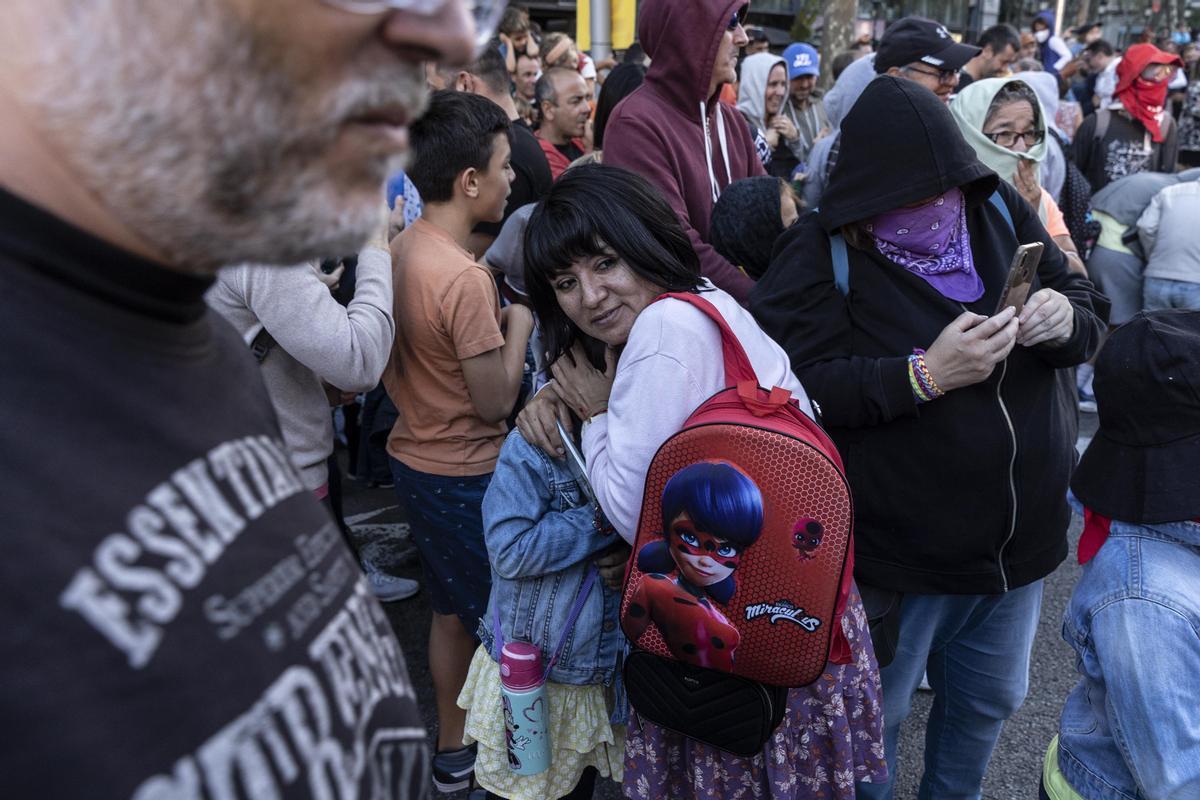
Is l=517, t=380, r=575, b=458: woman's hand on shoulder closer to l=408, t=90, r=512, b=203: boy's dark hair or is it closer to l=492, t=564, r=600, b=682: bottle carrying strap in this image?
l=492, t=564, r=600, b=682: bottle carrying strap

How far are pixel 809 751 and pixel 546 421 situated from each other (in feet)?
2.91

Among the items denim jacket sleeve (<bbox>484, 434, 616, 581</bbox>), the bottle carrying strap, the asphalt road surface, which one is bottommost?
the asphalt road surface

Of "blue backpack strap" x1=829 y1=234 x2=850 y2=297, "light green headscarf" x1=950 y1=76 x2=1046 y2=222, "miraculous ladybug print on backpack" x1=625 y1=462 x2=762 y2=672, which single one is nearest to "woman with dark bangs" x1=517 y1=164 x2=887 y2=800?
"miraculous ladybug print on backpack" x1=625 y1=462 x2=762 y2=672

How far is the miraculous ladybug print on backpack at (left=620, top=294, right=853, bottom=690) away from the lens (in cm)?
156

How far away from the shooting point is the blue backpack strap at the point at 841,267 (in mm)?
2088

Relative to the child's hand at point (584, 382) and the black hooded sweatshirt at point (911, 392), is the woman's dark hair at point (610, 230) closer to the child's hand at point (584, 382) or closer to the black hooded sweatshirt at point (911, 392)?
the child's hand at point (584, 382)

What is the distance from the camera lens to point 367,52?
2.28 ft

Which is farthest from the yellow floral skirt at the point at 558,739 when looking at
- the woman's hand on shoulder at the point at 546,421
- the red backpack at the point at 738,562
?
the woman's hand on shoulder at the point at 546,421

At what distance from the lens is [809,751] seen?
183 cm

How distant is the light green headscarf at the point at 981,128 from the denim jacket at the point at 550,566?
6.57 ft

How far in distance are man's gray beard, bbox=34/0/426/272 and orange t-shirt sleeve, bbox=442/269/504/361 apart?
1.80 m

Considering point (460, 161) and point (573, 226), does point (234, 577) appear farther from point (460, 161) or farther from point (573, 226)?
point (460, 161)

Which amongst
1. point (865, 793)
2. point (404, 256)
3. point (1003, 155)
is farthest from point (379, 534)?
point (1003, 155)

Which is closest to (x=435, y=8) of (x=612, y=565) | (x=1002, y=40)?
(x=612, y=565)
